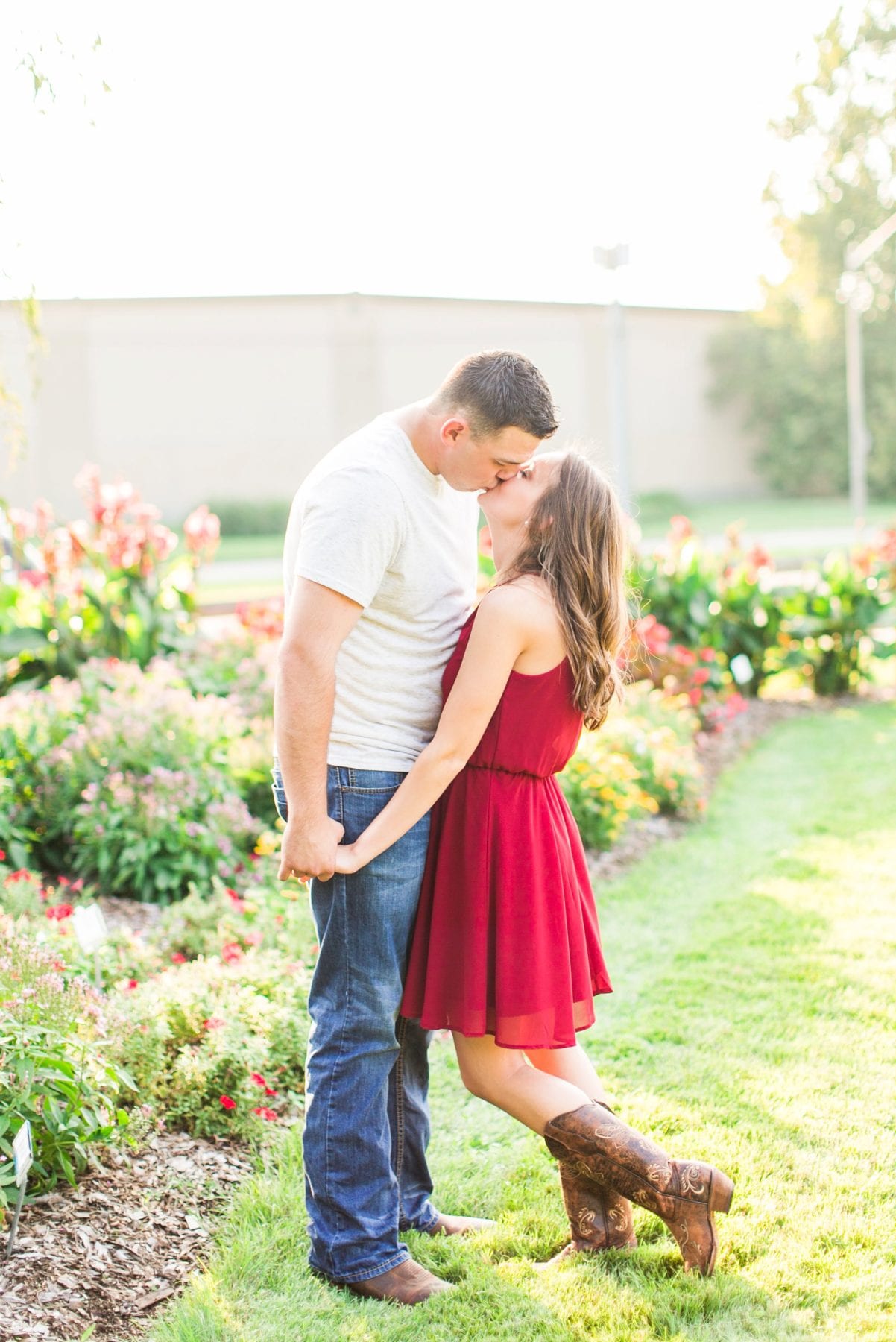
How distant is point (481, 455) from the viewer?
2.49 m

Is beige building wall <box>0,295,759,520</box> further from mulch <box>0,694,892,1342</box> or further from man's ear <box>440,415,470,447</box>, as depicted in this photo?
man's ear <box>440,415,470,447</box>

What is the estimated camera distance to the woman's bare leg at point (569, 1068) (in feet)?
9.12

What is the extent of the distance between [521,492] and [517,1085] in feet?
4.28

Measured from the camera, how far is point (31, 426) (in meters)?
28.4

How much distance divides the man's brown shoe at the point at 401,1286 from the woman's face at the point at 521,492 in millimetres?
1664

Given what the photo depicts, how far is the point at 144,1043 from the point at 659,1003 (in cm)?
186

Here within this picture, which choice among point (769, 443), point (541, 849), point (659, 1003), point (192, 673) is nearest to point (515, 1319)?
point (541, 849)

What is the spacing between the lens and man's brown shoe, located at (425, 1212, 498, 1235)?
115 inches

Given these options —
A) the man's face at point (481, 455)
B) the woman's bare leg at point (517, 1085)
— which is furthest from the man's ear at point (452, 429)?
the woman's bare leg at point (517, 1085)

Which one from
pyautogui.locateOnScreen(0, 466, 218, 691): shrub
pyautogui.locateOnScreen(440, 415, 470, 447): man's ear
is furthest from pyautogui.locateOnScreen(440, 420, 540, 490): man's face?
pyautogui.locateOnScreen(0, 466, 218, 691): shrub

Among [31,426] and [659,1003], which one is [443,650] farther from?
[31,426]

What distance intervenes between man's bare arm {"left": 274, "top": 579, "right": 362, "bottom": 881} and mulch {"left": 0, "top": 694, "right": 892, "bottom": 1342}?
99 centimetres

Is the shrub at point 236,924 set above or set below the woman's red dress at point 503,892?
below

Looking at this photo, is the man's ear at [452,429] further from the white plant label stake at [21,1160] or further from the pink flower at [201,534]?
the pink flower at [201,534]
